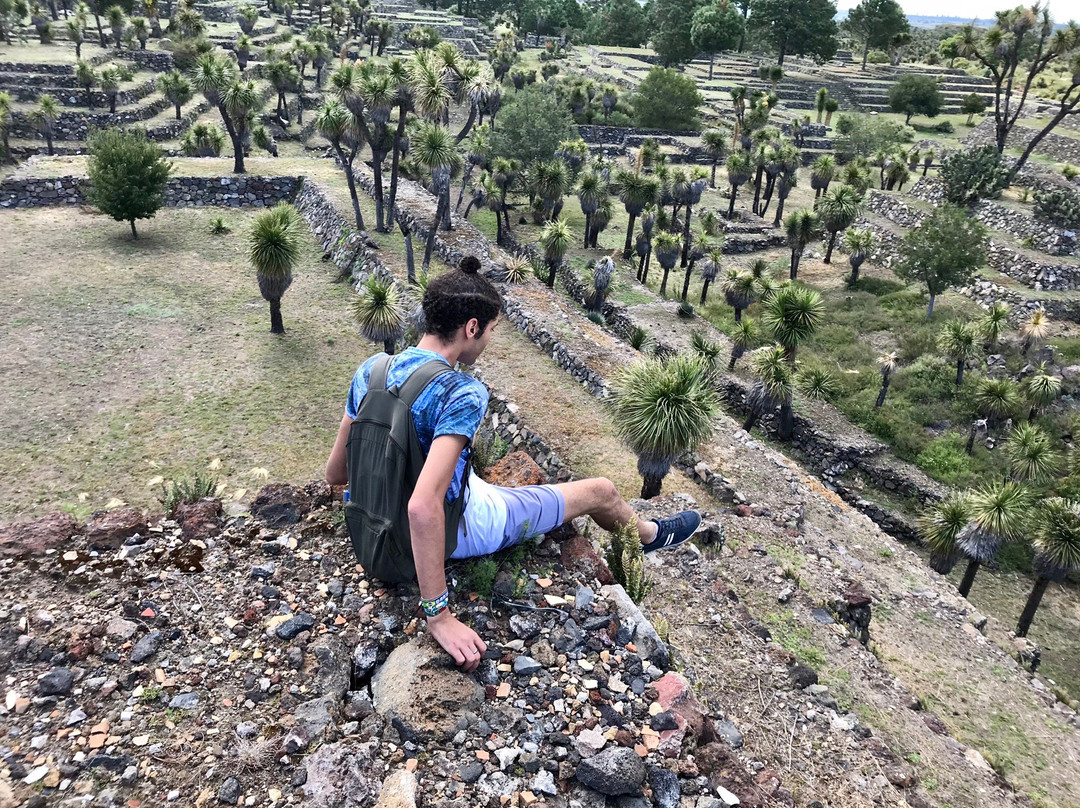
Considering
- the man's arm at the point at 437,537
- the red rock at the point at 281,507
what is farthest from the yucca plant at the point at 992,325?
the man's arm at the point at 437,537

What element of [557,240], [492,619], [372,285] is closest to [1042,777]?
[492,619]

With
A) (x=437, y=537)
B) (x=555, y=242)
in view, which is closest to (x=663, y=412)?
(x=437, y=537)

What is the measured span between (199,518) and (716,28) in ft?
246

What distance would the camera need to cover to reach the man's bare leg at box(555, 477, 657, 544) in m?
4.78

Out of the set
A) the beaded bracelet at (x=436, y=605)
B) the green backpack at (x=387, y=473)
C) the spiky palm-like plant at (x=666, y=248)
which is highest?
A: the green backpack at (x=387, y=473)

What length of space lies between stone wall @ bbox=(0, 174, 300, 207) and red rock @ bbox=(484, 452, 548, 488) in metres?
21.8

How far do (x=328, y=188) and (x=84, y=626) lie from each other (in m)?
23.6

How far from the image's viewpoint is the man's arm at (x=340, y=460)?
4.39 meters

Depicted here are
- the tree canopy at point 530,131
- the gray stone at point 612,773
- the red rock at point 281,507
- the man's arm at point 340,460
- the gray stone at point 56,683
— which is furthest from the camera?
the tree canopy at point 530,131

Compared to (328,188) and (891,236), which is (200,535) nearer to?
(328,188)

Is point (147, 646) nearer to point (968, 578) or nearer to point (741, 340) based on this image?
point (968, 578)

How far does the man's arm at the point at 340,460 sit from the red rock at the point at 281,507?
1.81 ft

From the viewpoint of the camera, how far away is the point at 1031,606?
1391cm

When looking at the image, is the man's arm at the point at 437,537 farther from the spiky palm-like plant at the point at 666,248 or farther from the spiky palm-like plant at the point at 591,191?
the spiky palm-like plant at the point at 591,191
